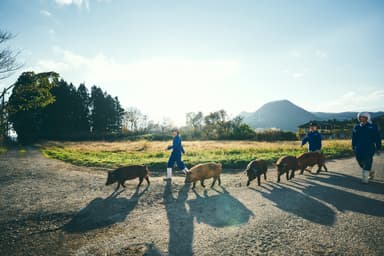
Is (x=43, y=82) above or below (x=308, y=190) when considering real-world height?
above

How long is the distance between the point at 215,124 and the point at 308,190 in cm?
4949

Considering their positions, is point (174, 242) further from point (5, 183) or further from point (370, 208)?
point (5, 183)

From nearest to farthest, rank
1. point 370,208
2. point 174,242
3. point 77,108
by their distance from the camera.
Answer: point 174,242
point 370,208
point 77,108

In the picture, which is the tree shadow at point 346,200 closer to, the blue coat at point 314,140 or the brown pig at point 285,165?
the brown pig at point 285,165

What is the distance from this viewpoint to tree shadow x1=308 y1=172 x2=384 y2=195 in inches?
276

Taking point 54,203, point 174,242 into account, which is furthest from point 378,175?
point 54,203

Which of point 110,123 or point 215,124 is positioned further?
point 110,123

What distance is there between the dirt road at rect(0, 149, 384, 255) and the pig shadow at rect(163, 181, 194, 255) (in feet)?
0.06

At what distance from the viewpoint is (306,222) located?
462cm

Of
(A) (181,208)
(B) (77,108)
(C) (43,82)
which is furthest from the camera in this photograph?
(B) (77,108)

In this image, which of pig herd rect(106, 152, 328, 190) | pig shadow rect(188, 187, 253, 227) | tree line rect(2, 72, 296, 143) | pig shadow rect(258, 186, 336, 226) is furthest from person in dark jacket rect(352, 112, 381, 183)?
tree line rect(2, 72, 296, 143)

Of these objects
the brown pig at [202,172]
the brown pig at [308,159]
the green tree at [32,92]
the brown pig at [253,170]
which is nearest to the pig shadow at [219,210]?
the brown pig at [202,172]

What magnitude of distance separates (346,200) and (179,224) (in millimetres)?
4675

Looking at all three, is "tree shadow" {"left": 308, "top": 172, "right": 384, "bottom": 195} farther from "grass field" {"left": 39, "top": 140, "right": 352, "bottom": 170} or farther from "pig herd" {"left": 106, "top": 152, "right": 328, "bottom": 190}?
"grass field" {"left": 39, "top": 140, "right": 352, "bottom": 170}
